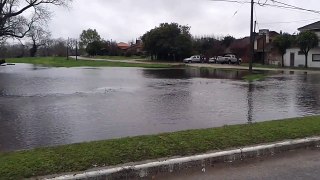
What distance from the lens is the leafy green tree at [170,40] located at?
233 ft

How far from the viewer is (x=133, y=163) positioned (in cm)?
629

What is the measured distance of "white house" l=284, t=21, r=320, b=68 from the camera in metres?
51.9

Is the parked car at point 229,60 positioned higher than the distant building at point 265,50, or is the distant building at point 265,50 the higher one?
the distant building at point 265,50

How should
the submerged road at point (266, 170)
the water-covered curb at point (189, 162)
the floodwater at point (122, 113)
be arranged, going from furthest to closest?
the floodwater at point (122, 113) < the submerged road at point (266, 170) < the water-covered curb at point (189, 162)

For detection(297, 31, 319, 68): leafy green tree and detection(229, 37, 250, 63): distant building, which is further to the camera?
detection(229, 37, 250, 63): distant building

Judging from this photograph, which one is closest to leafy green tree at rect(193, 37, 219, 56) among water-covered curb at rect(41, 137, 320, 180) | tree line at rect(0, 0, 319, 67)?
tree line at rect(0, 0, 319, 67)

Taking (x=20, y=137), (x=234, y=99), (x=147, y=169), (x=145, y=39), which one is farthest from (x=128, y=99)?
(x=145, y=39)

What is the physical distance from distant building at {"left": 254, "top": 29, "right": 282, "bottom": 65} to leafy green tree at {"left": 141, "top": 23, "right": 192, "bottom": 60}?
492 inches

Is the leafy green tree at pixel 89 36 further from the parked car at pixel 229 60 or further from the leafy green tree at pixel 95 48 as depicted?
the parked car at pixel 229 60

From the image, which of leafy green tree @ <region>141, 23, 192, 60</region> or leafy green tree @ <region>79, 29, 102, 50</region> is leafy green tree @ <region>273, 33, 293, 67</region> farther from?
leafy green tree @ <region>79, 29, 102, 50</region>

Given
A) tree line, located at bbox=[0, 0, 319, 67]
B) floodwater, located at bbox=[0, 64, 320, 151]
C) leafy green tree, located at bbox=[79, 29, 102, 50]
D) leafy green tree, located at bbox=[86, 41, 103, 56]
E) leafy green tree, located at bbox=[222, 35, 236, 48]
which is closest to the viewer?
floodwater, located at bbox=[0, 64, 320, 151]

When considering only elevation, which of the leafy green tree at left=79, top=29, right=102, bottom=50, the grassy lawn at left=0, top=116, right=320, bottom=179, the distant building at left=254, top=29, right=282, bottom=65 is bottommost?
the grassy lawn at left=0, top=116, right=320, bottom=179

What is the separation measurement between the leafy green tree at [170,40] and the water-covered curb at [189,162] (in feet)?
208

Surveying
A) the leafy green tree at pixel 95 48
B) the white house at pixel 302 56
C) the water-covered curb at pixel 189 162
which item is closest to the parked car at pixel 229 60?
the white house at pixel 302 56
